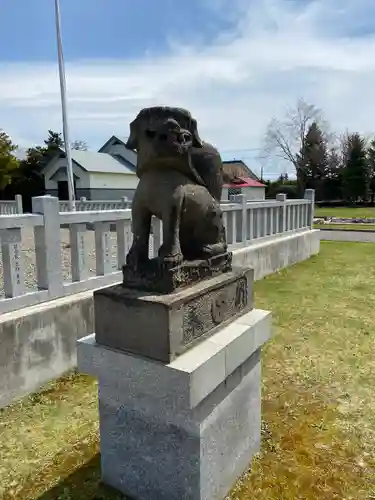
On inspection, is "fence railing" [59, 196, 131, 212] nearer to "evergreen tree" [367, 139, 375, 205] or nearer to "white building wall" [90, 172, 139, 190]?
"white building wall" [90, 172, 139, 190]

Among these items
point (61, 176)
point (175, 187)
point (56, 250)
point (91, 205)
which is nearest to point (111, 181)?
point (61, 176)

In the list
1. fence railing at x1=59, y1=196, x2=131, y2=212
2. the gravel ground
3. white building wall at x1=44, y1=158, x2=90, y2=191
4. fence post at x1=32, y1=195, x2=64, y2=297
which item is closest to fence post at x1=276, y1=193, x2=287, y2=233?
the gravel ground

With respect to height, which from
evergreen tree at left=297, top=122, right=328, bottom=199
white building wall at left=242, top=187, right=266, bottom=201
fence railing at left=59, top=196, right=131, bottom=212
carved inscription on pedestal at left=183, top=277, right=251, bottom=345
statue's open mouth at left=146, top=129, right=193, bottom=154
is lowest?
carved inscription on pedestal at left=183, top=277, right=251, bottom=345

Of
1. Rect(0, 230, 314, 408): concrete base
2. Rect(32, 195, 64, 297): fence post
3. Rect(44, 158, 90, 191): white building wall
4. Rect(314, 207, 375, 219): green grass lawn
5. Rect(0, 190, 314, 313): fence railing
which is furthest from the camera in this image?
Rect(314, 207, 375, 219): green grass lawn

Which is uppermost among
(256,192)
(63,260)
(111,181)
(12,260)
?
(111,181)

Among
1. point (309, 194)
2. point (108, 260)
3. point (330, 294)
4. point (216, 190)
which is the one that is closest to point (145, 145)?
point (216, 190)

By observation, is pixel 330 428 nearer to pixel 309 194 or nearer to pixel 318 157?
pixel 309 194

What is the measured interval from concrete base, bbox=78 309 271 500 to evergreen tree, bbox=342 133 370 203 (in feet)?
116

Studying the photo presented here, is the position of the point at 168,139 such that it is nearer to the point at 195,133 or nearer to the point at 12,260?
the point at 195,133

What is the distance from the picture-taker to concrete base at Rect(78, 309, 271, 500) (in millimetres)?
1867

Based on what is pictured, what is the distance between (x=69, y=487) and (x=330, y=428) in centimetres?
173

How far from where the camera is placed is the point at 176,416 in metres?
1.91

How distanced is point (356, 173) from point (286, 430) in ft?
115

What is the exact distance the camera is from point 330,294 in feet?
19.7
